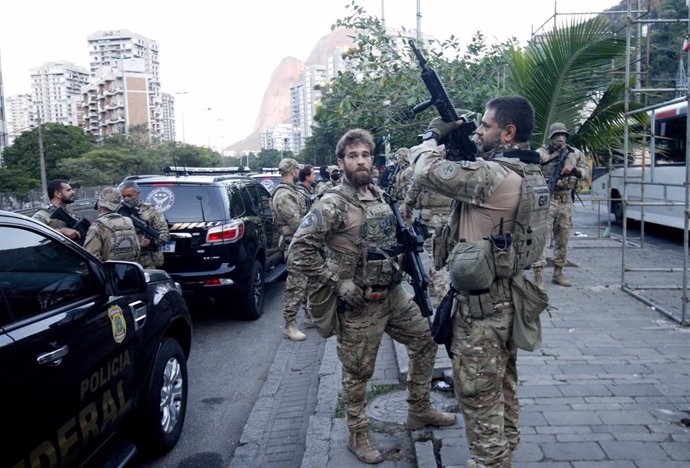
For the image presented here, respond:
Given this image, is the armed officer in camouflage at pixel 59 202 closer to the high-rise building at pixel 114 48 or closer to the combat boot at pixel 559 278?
the combat boot at pixel 559 278

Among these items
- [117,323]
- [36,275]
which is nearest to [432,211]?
[117,323]

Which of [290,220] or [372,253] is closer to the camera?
[372,253]

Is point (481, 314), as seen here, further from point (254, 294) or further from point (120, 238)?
point (254, 294)

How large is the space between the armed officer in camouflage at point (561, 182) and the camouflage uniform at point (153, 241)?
186 inches

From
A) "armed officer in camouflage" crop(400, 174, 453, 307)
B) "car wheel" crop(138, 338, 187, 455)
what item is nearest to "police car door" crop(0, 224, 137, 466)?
"car wheel" crop(138, 338, 187, 455)

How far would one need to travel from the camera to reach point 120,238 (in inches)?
239

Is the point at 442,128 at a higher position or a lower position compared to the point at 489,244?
higher

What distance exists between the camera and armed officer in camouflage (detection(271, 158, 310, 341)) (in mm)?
6758

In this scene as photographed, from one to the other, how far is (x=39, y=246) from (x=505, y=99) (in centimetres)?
246

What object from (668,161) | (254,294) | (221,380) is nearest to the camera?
(221,380)

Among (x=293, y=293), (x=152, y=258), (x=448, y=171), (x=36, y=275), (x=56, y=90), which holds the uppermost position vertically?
(x=56, y=90)

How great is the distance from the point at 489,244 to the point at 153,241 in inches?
181

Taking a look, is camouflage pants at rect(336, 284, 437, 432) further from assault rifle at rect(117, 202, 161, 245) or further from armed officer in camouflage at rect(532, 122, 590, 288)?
armed officer in camouflage at rect(532, 122, 590, 288)

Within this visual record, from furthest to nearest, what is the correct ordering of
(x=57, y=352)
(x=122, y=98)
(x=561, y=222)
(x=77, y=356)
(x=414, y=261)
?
(x=122, y=98) < (x=561, y=222) < (x=414, y=261) < (x=77, y=356) < (x=57, y=352)
